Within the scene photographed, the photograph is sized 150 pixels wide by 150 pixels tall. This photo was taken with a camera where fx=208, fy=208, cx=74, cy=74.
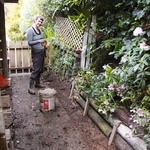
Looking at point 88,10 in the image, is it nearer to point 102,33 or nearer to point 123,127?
point 102,33

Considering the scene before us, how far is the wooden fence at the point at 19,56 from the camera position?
6.53 m

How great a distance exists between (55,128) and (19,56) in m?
3.92

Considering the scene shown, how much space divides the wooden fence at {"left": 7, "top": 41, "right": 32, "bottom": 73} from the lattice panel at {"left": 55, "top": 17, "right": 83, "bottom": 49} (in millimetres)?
1208

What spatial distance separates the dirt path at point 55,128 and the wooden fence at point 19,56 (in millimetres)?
2239

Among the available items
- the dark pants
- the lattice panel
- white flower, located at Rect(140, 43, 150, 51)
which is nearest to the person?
the dark pants

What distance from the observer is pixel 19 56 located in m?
6.65

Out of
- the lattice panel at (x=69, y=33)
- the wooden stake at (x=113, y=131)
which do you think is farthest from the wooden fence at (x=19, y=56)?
the wooden stake at (x=113, y=131)

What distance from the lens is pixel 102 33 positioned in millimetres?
3662

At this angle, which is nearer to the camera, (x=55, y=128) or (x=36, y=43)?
(x=55, y=128)

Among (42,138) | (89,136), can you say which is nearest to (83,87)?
(89,136)

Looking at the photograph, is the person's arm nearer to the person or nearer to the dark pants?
the person

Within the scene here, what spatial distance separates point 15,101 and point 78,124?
64.6 inches

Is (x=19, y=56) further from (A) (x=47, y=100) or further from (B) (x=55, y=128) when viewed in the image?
(B) (x=55, y=128)

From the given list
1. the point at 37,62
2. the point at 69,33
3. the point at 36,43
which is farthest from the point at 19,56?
the point at 36,43
